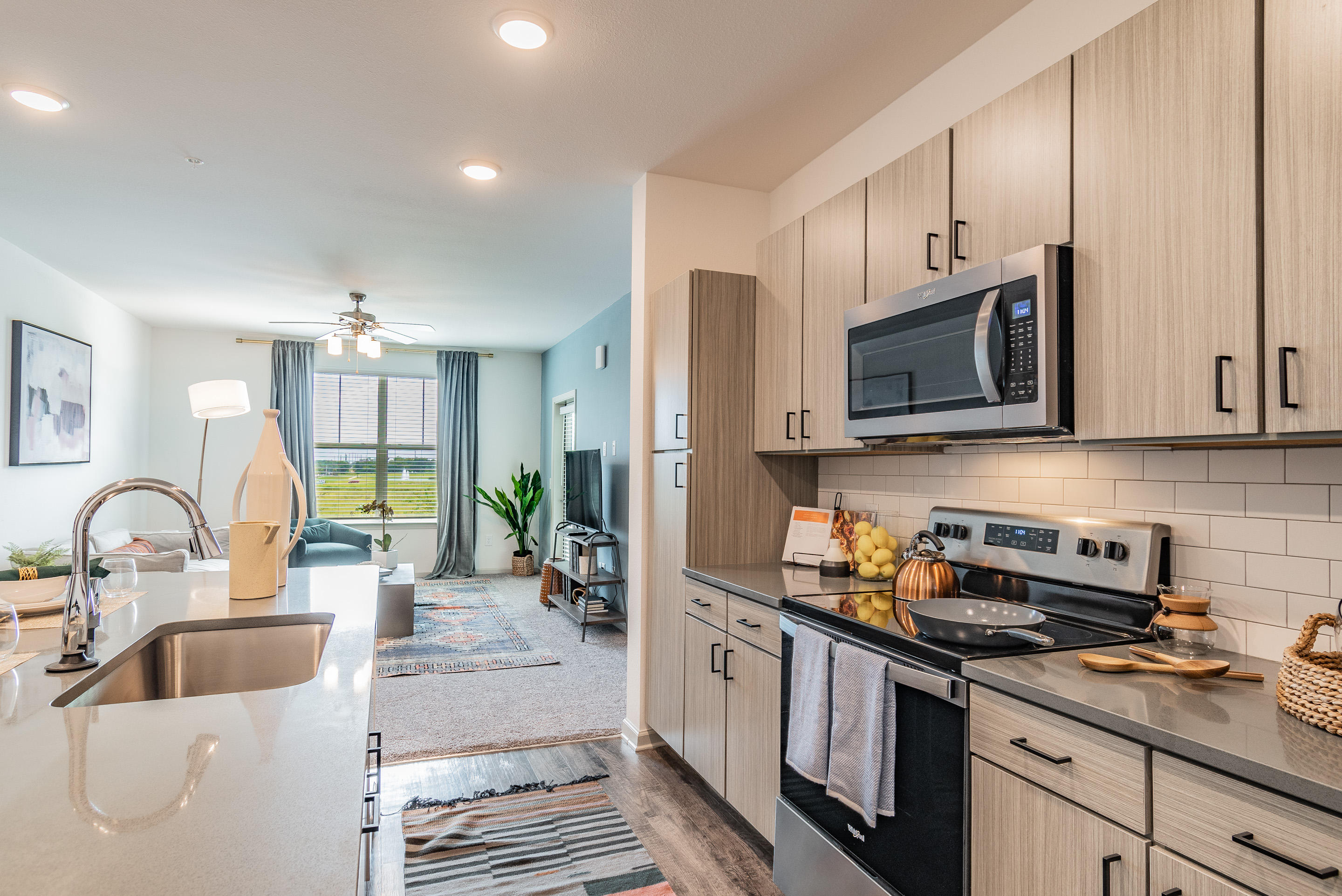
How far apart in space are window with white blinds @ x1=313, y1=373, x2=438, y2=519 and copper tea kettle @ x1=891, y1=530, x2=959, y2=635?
6.68m

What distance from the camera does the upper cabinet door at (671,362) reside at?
9.30 ft

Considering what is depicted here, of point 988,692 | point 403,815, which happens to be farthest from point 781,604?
point 403,815

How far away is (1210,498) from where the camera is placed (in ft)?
5.36

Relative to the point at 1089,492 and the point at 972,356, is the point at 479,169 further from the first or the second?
the point at 1089,492

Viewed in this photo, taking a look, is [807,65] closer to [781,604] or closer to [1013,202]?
[1013,202]

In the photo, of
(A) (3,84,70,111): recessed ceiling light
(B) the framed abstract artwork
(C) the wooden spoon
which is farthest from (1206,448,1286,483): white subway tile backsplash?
(B) the framed abstract artwork

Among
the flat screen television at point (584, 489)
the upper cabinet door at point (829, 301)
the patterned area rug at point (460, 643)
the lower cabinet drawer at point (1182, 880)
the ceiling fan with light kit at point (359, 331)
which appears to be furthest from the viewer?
the flat screen television at point (584, 489)

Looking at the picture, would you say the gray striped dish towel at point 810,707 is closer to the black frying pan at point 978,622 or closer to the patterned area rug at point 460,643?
the black frying pan at point 978,622

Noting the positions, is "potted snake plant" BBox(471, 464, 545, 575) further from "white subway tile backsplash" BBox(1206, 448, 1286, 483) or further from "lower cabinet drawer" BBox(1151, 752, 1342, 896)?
"lower cabinet drawer" BBox(1151, 752, 1342, 896)

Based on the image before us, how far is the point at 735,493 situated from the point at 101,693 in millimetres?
2032

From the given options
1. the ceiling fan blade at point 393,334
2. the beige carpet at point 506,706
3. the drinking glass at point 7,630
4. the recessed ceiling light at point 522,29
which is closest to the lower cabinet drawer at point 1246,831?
the drinking glass at point 7,630

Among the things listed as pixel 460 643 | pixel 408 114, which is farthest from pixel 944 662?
pixel 460 643

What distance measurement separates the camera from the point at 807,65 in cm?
236

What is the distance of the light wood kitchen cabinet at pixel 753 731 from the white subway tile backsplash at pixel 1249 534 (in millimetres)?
1114
